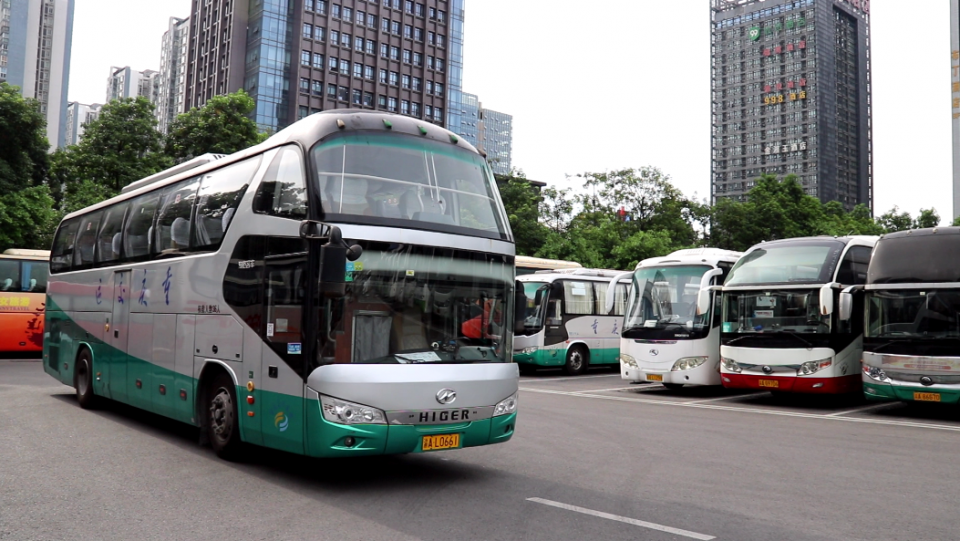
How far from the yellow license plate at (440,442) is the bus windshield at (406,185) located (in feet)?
6.30

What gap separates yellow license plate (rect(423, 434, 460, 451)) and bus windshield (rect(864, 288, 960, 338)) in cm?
979

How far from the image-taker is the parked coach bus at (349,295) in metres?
7.10

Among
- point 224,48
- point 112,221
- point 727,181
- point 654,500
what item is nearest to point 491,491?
point 654,500

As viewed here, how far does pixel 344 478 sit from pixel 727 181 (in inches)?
6081

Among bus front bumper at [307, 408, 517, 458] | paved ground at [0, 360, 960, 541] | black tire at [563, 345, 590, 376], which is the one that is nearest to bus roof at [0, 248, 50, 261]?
paved ground at [0, 360, 960, 541]

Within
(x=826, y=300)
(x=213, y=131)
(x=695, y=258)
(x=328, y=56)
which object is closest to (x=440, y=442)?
(x=826, y=300)

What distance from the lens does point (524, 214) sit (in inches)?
2095

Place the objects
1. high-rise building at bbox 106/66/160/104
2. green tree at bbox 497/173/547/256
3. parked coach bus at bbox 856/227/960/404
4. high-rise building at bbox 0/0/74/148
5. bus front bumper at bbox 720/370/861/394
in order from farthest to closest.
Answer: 1. high-rise building at bbox 106/66/160/104
2. high-rise building at bbox 0/0/74/148
3. green tree at bbox 497/173/547/256
4. bus front bumper at bbox 720/370/861/394
5. parked coach bus at bbox 856/227/960/404

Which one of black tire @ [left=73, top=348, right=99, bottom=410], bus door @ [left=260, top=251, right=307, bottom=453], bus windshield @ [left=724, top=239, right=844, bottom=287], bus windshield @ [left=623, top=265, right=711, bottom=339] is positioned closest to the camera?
bus door @ [left=260, top=251, right=307, bottom=453]

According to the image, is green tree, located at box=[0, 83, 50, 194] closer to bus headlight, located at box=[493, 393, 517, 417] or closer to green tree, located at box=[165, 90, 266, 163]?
green tree, located at box=[165, 90, 266, 163]

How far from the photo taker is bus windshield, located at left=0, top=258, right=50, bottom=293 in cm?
2297

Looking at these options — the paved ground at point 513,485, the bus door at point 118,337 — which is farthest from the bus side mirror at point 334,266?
the bus door at point 118,337

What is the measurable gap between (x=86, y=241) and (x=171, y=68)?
478ft

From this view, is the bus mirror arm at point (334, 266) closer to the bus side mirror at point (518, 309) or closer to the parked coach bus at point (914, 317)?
the bus side mirror at point (518, 309)
